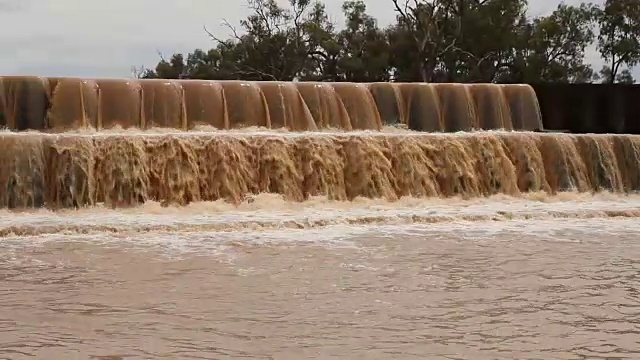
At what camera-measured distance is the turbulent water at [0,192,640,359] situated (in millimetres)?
3145

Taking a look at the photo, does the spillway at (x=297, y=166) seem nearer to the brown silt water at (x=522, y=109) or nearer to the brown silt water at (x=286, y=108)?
the brown silt water at (x=286, y=108)

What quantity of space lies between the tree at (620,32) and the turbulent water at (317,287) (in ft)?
80.1

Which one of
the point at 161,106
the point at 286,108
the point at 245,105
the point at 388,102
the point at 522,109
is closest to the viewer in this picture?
the point at 161,106

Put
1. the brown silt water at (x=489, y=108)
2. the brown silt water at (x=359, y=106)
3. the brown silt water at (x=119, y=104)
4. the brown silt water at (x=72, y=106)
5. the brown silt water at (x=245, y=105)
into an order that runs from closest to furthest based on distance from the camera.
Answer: the brown silt water at (x=72, y=106)
the brown silt water at (x=119, y=104)
the brown silt water at (x=245, y=105)
the brown silt water at (x=359, y=106)
the brown silt water at (x=489, y=108)

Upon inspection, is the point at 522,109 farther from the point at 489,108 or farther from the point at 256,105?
the point at 256,105

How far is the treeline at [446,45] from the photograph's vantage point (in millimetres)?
29219

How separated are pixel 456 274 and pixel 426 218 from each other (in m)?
3.34

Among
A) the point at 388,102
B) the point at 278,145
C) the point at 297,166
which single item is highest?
the point at 388,102

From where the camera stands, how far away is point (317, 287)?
14.5 ft

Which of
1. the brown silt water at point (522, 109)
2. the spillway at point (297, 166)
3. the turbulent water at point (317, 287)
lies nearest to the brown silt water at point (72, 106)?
the spillway at point (297, 166)

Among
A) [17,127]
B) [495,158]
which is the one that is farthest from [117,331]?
[17,127]

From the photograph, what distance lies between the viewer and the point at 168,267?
5125 mm

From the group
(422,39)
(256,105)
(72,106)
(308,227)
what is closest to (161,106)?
(72,106)

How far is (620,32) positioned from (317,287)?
98.0 ft
